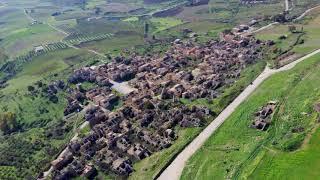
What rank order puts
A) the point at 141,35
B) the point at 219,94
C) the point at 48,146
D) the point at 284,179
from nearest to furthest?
the point at 284,179, the point at 48,146, the point at 219,94, the point at 141,35

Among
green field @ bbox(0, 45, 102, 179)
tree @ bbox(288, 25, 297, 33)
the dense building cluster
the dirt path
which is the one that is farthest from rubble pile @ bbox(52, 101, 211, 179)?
tree @ bbox(288, 25, 297, 33)

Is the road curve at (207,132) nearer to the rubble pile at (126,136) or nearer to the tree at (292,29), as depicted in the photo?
the rubble pile at (126,136)

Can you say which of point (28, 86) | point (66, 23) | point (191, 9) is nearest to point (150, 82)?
point (28, 86)

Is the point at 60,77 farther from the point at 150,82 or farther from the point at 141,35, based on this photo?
the point at 141,35

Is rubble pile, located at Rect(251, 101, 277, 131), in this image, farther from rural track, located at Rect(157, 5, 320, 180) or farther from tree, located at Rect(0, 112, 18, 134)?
tree, located at Rect(0, 112, 18, 134)

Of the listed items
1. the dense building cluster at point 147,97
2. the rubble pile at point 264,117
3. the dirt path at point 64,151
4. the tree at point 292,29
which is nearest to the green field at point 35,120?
the dirt path at point 64,151

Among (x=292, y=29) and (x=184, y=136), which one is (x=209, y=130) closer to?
(x=184, y=136)
